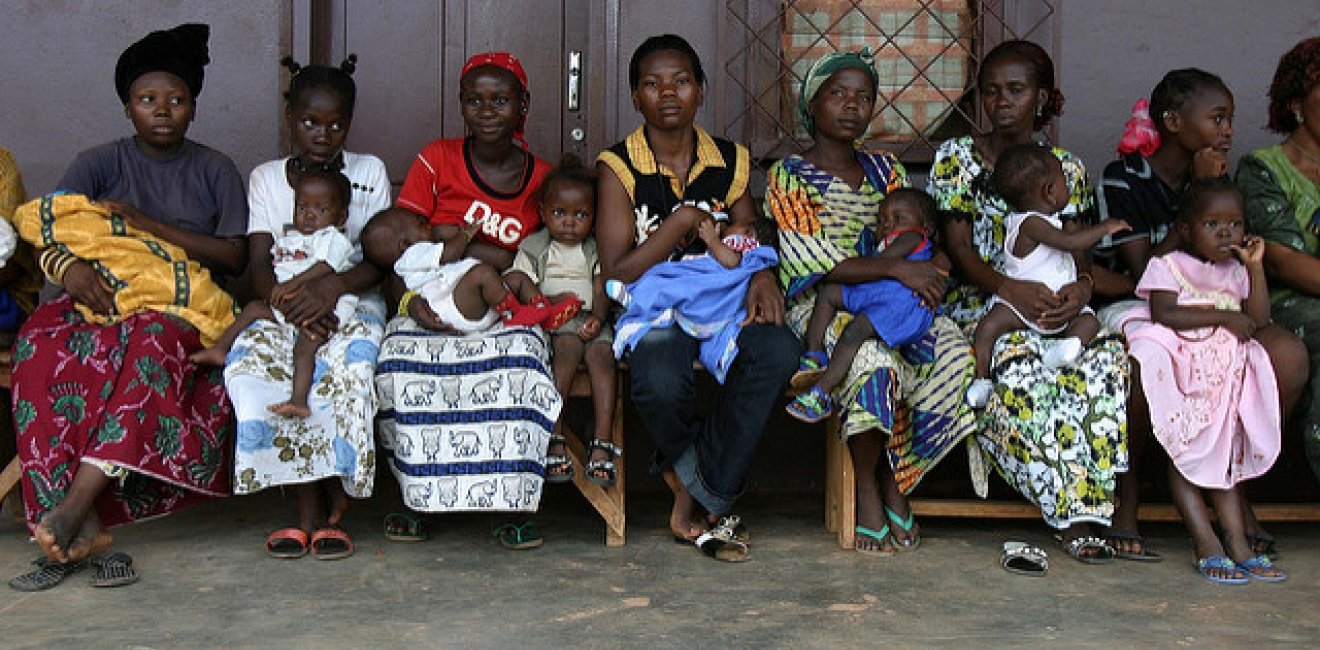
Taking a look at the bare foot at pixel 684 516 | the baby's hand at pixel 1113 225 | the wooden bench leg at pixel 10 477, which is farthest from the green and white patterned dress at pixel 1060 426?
the wooden bench leg at pixel 10 477

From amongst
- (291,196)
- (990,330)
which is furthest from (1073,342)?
(291,196)

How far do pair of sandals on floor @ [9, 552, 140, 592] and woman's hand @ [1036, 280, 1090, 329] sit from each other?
282 centimetres

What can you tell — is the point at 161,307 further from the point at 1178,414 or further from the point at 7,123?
the point at 1178,414

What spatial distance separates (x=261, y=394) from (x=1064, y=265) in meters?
2.53

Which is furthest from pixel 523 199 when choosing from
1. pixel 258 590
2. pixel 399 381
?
pixel 258 590

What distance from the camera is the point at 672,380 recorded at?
4.11 meters

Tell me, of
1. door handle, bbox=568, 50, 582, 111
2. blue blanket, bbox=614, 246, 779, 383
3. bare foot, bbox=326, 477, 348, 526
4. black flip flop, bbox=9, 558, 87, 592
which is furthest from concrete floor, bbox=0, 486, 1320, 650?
door handle, bbox=568, 50, 582, 111

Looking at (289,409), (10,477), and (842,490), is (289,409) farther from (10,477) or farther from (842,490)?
(842,490)

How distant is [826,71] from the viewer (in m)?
4.47

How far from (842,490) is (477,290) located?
133 centimetres

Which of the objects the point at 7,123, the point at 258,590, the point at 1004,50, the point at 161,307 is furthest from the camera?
the point at 7,123

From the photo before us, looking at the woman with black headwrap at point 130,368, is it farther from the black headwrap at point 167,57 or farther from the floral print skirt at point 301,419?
the floral print skirt at point 301,419

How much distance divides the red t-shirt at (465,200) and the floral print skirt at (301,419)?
70 centimetres

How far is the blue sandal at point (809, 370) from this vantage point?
163 inches
